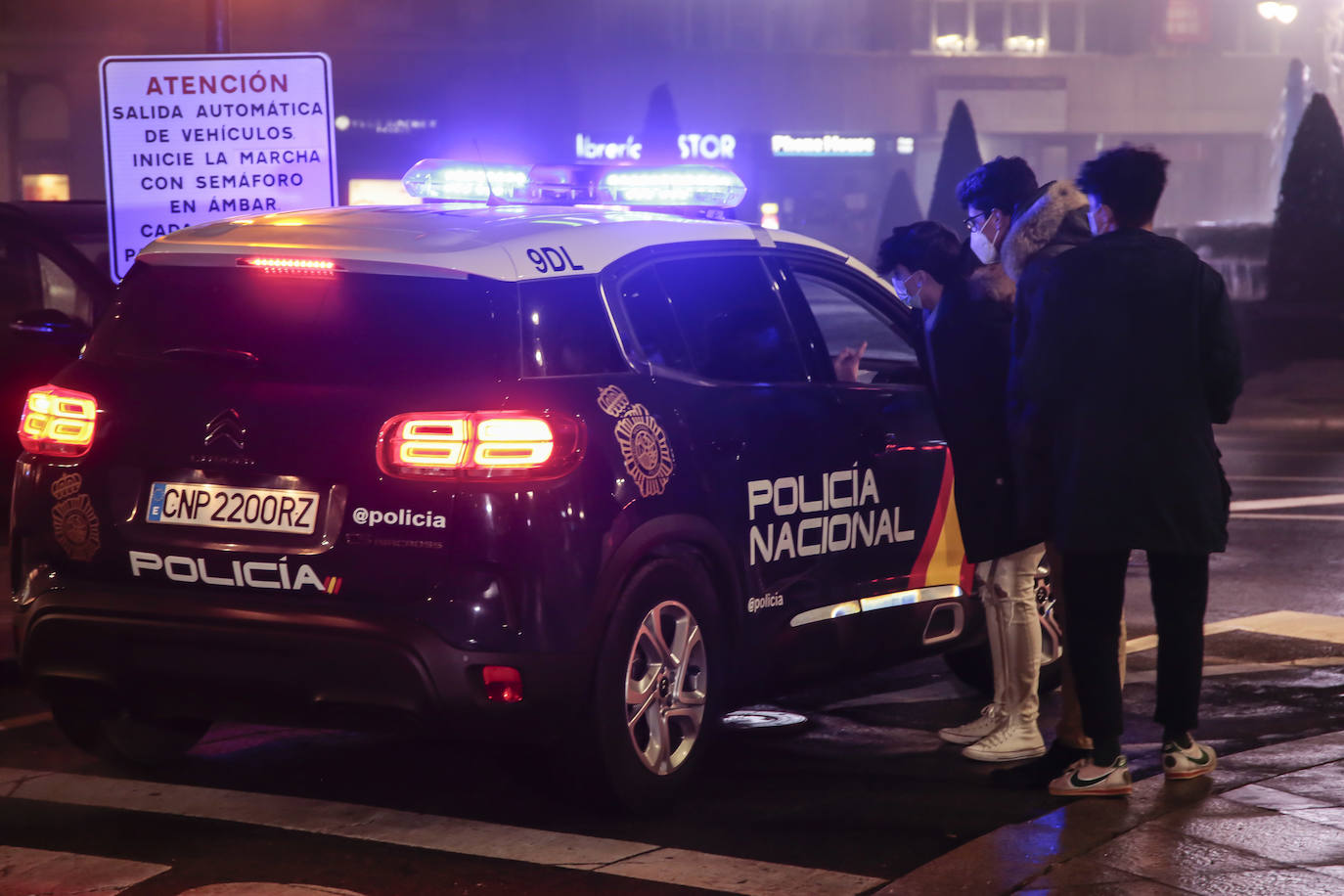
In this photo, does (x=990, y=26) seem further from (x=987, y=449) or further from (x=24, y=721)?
(x=24, y=721)

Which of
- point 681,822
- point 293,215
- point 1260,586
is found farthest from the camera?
point 1260,586

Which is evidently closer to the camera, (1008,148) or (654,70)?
(654,70)

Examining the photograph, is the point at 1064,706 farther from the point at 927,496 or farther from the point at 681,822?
the point at 681,822

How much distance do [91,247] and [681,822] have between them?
7.21m

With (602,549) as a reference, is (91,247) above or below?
above

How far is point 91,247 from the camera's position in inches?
429

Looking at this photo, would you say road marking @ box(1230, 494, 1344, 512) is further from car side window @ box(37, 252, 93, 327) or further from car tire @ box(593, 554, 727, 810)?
car tire @ box(593, 554, 727, 810)

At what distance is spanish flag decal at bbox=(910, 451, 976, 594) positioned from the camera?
6.09 metres

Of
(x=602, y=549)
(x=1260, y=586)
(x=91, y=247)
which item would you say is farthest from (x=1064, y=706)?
(x=91, y=247)

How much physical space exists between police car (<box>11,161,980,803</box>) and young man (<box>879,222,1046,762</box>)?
0.48 metres

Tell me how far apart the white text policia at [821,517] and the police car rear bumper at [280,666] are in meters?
0.88

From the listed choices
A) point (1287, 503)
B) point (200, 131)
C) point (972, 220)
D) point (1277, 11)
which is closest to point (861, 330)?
point (1287, 503)

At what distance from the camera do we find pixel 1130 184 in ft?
16.7

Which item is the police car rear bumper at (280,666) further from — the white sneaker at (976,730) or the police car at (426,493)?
the white sneaker at (976,730)
